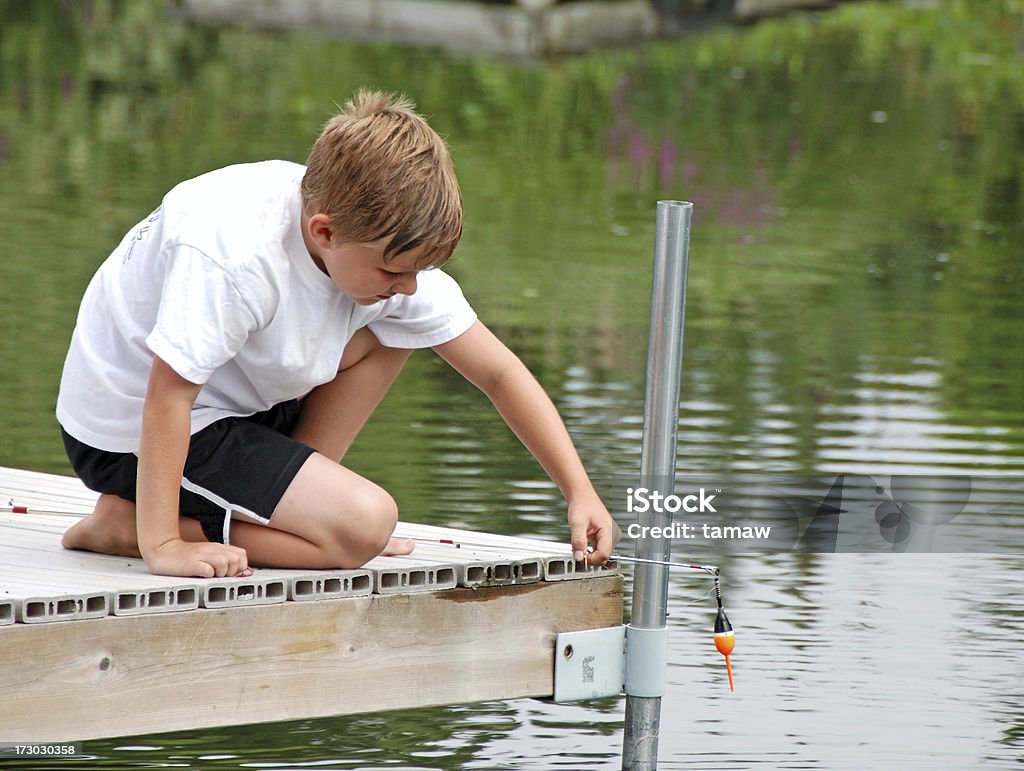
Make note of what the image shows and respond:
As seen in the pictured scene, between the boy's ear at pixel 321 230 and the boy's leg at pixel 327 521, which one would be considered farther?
the boy's leg at pixel 327 521

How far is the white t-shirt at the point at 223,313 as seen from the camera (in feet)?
7.65

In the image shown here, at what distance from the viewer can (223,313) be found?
2338 mm

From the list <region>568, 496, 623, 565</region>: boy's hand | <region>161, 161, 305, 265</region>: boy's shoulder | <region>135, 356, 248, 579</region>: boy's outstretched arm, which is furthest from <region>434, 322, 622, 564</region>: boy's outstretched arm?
<region>135, 356, 248, 579</region>: boy's outstretched arm

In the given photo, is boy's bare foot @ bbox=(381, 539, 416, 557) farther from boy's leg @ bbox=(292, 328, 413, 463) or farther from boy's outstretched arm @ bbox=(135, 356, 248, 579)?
boy's outstretched arm @ bbox=(135, 356, 248, 579)

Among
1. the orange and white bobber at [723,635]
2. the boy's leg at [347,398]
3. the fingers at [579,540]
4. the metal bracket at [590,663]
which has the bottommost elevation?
the metal bracket at [590,663]

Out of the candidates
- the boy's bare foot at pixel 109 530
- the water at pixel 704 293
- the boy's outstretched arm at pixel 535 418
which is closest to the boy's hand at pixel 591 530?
the boy's outstretched arm at pixel 535 418

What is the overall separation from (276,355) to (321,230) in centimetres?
19

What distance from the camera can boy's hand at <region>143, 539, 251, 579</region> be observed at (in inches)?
94.3

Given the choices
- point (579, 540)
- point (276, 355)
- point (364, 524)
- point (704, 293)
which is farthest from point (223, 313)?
point (704, 293)

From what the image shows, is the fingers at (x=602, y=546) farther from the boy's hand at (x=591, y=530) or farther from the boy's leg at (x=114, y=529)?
the boy's leg at (x=114, y=529)

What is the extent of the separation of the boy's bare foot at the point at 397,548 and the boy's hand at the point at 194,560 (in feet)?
0.91

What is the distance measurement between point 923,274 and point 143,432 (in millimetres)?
5715

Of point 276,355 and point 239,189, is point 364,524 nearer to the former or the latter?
point 276,355

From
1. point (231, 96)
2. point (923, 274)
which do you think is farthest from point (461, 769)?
point (231, 96)
